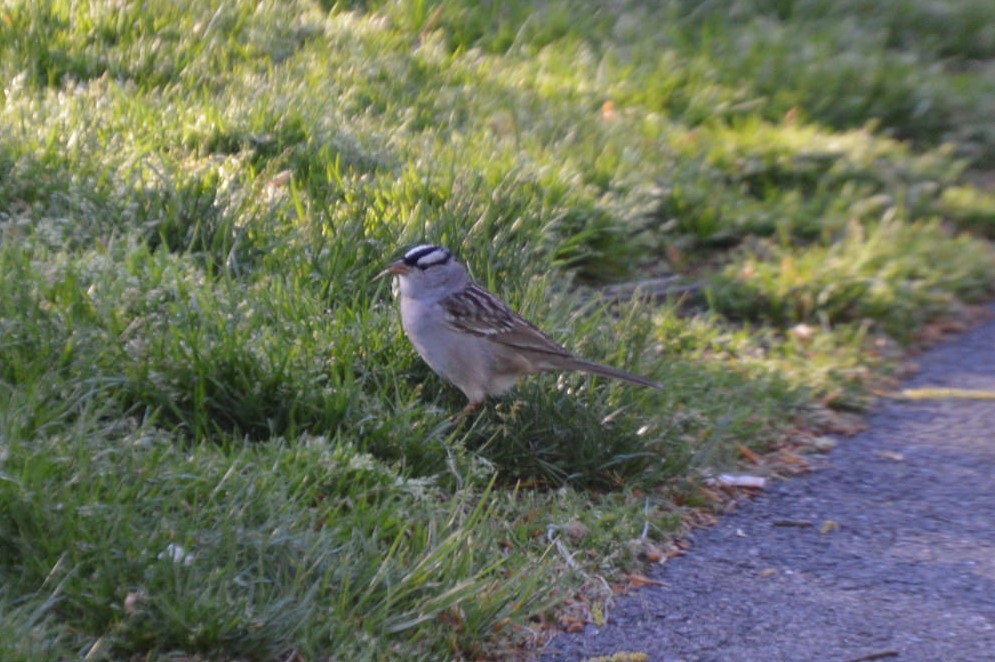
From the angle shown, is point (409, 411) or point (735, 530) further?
point (735, 530)

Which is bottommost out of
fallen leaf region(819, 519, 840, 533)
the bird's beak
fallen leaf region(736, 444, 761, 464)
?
fallen leaf region(736, 444, 761, 464)

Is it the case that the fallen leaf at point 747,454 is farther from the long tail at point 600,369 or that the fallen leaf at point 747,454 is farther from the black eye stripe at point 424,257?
the black eye stripe at point 424,257

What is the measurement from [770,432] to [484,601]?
2.45 metres

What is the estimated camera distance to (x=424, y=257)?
5.39 meters

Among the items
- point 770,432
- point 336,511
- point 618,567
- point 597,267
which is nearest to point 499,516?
point 618,567

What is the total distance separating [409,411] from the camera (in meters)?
4.92

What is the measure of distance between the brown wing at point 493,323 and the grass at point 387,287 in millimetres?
208

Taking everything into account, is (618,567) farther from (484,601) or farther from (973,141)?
(973,141)

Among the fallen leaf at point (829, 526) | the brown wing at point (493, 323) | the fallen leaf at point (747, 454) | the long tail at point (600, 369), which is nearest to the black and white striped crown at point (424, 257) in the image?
the brown wing at point (493, 323)

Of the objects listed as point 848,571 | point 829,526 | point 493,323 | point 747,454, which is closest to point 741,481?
point 747,454

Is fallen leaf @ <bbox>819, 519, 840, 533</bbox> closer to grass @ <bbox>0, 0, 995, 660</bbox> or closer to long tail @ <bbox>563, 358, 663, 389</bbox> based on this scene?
grass @ <bbox>0, 0, 995, 660</bbox>

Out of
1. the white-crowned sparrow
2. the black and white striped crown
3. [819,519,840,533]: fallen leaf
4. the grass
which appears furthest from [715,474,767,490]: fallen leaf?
the black and white striped crown

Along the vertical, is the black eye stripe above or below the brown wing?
above

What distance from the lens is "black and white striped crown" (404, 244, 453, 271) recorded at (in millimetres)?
5367
